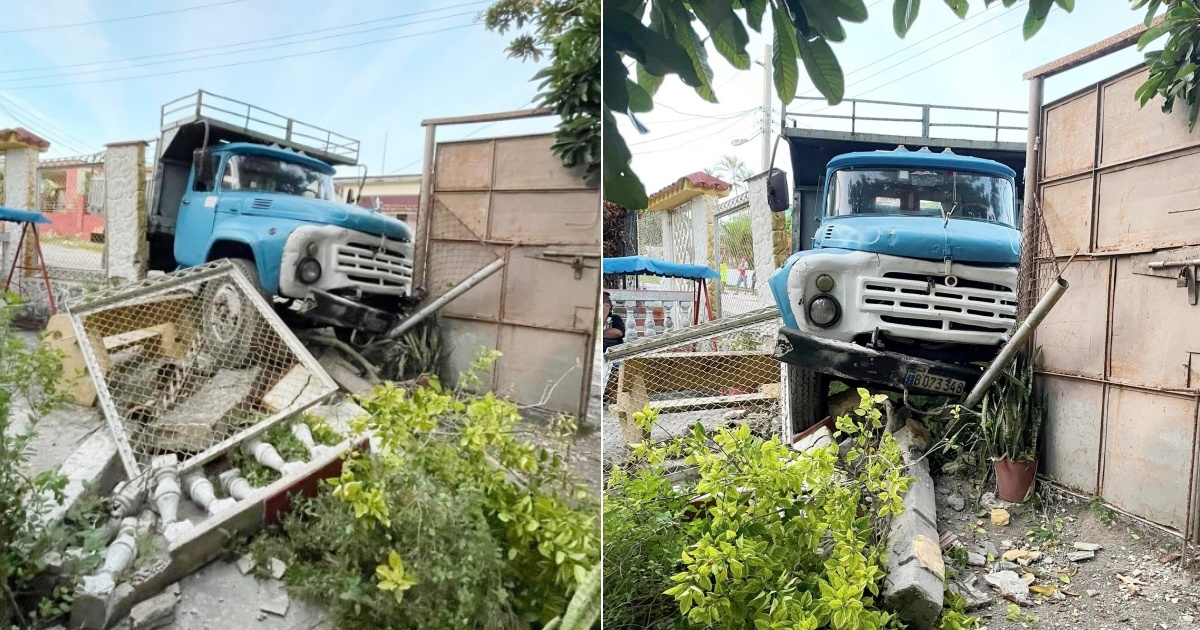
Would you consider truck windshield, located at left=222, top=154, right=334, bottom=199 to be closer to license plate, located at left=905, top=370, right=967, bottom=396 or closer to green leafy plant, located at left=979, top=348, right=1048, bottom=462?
license plate, located at left=905, top=370, right=967, bottom=396

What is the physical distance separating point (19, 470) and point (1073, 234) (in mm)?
1508

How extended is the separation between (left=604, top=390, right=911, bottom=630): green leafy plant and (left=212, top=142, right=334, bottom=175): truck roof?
598mm

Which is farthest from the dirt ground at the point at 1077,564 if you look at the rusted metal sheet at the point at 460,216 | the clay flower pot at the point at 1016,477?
the rusted metal sheet at the point at 460,216

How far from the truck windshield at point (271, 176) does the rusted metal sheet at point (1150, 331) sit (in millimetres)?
1205

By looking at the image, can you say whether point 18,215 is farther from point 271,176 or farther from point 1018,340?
point 1018,340

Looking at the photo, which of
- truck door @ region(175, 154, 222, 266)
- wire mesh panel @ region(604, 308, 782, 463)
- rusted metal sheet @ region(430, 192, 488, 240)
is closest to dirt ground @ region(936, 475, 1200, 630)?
wire mesh panel @ region(604, 308, 782, 463)

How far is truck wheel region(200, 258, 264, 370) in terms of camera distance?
1038mm

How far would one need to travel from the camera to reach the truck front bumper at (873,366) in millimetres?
1100

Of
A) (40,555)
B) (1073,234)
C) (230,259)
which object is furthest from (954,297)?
(40,555)

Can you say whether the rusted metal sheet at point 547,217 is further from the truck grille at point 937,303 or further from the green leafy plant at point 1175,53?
the green leafy plant at point 1175,53

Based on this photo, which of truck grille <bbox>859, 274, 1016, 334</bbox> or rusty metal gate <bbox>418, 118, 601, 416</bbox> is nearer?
rusty metal gate <bbox>418, 118, 601, 416</bbox>

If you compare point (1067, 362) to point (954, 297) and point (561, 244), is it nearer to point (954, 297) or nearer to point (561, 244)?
point (954, 297)

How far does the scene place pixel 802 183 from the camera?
1174 mm

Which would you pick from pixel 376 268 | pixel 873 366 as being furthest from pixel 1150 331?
pixel 376 268
